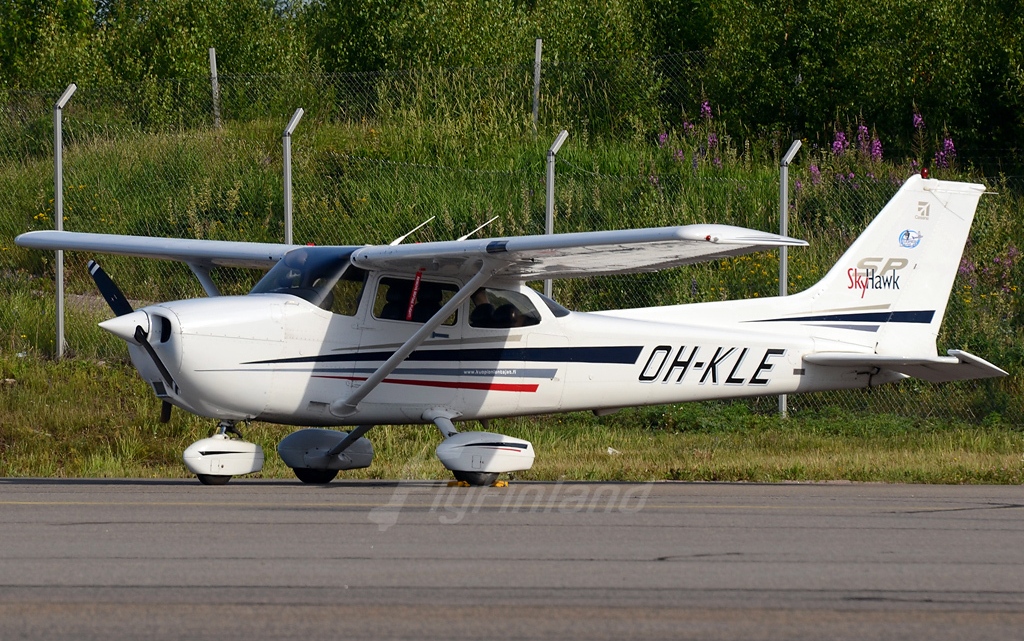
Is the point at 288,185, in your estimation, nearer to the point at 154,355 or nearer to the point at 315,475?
the point at 315,475

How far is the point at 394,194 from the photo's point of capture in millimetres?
17391

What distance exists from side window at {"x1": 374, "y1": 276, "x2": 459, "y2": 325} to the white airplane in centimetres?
1

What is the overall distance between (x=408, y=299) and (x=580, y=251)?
1699mm

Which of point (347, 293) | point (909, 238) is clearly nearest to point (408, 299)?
point (347, 293)

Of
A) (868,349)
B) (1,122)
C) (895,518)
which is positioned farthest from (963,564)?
(1,122)

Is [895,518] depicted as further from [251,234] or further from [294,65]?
[294,65]

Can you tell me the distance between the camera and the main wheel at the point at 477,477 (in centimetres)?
→ 1016

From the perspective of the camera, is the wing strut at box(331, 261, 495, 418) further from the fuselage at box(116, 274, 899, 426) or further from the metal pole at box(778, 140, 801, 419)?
the metal pole at box(778, 140, 801, 419)

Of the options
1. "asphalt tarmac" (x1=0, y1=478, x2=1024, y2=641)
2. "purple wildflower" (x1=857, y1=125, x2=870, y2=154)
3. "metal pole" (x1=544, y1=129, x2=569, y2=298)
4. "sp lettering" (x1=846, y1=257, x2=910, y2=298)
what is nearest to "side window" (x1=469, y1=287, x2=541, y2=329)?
"asphalt tarmac" (x1=0, y1=478, x2=1024, y2=641)

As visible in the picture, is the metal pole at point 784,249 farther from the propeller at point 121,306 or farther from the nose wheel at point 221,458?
the propeller at point 121,306

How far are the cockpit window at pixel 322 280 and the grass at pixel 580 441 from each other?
215 cm

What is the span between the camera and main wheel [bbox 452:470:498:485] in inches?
400

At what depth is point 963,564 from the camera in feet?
20.1

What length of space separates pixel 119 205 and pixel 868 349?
32.6 feet
